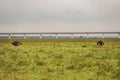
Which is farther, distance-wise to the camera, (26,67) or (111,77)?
(26,67)

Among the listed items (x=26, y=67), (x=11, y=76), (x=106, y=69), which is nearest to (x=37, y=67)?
(x=26, y=67)

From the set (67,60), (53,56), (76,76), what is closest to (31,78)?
(76,76)

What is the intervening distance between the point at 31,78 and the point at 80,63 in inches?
206

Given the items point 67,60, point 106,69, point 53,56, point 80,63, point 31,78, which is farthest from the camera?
point 53,56

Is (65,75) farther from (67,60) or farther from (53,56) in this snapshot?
(53,56)

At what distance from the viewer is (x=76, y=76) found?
15.5m

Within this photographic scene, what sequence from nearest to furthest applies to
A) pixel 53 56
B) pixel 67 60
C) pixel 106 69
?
1. pixel 106 69
2. pixel 67 60
3. pixel 53 56

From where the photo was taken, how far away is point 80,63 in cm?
1945

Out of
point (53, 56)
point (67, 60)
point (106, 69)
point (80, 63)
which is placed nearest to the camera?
point (106, 69)

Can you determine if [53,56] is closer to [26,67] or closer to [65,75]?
[26,67]

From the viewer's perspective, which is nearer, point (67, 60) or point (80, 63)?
point (80, 63)

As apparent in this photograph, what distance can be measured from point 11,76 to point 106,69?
222 inches

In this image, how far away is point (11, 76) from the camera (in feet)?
51.2

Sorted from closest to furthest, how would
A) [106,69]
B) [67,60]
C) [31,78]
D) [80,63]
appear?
[31,78] < [106,69] < [80,63] < [67,60]
